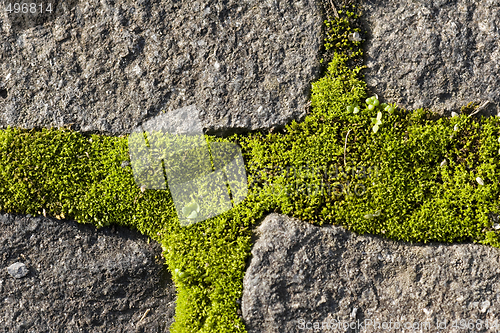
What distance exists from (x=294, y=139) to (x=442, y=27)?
3.96ft

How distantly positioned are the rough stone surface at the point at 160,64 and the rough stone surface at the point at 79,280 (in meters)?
0.72

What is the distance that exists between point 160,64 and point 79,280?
155cm

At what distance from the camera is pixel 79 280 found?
251 cm

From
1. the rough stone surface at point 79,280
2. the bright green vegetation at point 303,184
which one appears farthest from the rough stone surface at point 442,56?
the rough stone surface at point 79,280

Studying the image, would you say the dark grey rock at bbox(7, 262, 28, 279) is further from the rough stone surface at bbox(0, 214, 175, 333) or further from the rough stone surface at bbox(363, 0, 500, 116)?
the rough stone surface at bbox(363, 0, 500, 116)

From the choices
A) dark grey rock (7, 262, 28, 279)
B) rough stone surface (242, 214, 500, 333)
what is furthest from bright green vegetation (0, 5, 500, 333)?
dark grey rock (7, 262, 28, 279)

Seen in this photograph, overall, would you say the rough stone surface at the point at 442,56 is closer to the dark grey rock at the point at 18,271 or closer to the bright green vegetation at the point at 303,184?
the bright green vegetation at the point at 303,184

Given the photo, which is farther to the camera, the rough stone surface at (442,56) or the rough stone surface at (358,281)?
the rough stone surface at (442,56)

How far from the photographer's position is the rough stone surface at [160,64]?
2.48m

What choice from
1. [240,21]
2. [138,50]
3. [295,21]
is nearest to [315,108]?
[295,21]

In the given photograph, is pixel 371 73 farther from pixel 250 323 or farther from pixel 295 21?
pixel 250 323

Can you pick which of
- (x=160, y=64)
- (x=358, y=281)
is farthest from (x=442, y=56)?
(x=160, y=64)

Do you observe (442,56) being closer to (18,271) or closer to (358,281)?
(358,281)

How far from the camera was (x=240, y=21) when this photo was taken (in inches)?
99.4
